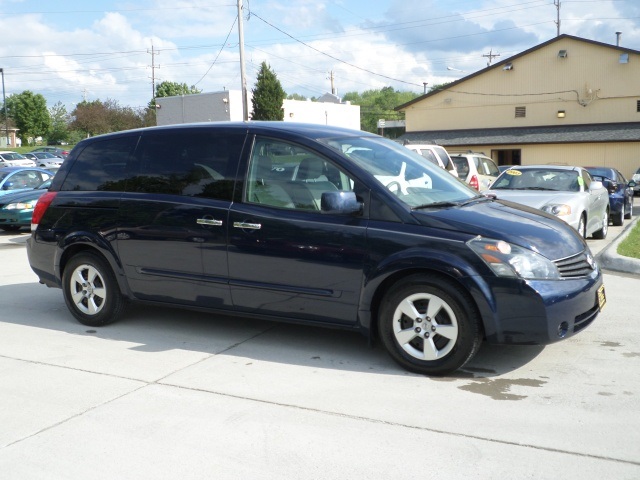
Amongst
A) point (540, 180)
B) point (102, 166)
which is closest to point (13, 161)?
point (540, 180)

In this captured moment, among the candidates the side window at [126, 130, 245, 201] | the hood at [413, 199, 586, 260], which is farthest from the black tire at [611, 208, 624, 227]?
the side window at [126, 130, 245, 201]

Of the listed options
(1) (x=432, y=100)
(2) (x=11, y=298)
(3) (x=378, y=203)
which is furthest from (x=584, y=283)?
(1) (x=432, y=100)

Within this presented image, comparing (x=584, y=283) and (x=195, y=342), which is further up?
(x=584, y=283)

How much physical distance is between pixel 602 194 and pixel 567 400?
9.43 metres

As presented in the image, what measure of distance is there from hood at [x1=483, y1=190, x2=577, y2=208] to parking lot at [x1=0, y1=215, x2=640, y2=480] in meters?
4.51

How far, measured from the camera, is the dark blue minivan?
5.07 metres

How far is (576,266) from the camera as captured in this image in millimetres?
5355

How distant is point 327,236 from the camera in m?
5.46

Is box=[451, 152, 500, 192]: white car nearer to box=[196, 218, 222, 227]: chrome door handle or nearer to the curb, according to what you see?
the curb

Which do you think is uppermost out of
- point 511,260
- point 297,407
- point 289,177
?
point 289,177

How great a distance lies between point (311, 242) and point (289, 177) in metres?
0.63

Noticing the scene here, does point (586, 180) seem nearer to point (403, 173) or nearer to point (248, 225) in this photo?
point (403, 173)

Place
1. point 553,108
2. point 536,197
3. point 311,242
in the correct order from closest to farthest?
point 311,242, point 536,197, point 553,108

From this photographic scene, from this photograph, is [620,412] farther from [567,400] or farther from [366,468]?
[366,468]
